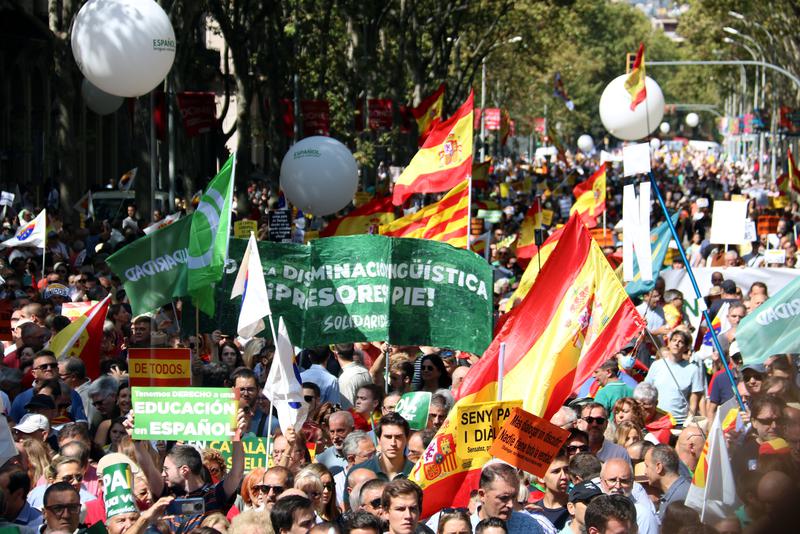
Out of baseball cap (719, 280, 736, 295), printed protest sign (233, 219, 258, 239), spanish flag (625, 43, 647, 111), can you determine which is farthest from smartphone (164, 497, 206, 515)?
spanish flag (625, 43, 647, 111)

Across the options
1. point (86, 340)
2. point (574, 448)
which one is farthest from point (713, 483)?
point (86, 340)

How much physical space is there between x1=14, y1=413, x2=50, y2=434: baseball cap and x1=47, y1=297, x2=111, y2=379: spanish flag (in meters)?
2.68

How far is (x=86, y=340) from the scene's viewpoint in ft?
36.8

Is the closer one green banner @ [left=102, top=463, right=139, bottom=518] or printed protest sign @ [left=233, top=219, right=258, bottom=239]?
green banner @ [left=102, top=463, right=139, bottom=518]

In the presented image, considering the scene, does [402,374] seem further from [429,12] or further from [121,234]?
[429,12]

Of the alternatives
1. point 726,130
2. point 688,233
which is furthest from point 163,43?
point 726,130

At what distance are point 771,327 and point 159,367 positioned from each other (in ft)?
12.0

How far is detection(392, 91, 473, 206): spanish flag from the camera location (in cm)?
1608

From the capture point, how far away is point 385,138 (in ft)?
112

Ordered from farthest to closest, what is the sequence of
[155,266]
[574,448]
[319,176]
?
[319,176]
[155,266]
[574,448]

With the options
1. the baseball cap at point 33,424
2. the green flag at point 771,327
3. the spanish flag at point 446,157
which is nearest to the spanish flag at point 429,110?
the spanish flag at point 446,157

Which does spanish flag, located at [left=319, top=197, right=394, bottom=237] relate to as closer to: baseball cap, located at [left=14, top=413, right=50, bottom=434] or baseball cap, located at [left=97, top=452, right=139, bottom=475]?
baseball cap, located at [left=14, top=413, right=50, bottom=434]

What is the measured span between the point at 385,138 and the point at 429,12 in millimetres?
10223

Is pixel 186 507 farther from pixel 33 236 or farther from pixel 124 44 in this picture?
pixel 33 236
